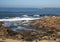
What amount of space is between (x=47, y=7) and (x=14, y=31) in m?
0.74

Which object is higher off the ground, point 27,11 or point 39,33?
point 27,11

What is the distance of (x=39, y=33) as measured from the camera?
230 cm

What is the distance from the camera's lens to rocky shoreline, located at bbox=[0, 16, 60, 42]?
2.28 m

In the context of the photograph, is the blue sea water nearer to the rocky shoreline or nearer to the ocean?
the ocean

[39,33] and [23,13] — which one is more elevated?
[23,13]

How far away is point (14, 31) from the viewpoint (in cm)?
232

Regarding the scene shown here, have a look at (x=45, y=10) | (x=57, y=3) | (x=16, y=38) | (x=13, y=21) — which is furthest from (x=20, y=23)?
(x=57, y=3)

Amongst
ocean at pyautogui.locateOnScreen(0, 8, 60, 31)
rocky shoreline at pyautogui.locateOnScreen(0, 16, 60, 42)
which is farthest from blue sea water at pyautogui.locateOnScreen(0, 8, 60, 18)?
rocky shoreline at pyautogui.locateOnScreen(0, 16, 60, 42)

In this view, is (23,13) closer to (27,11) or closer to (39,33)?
(27,11)

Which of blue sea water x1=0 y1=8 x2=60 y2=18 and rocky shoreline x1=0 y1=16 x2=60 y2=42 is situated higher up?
blue sea water x1=0 y1=8 x2=60 y2=18

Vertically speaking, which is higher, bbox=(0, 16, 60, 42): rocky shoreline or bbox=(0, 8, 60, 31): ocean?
bbox=(0, 8, 60, 31): ocean

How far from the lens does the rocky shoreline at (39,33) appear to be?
7.47 ft

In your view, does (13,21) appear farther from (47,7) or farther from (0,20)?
(47,7)

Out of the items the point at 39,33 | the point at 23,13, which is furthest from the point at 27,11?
the point at 39,33
